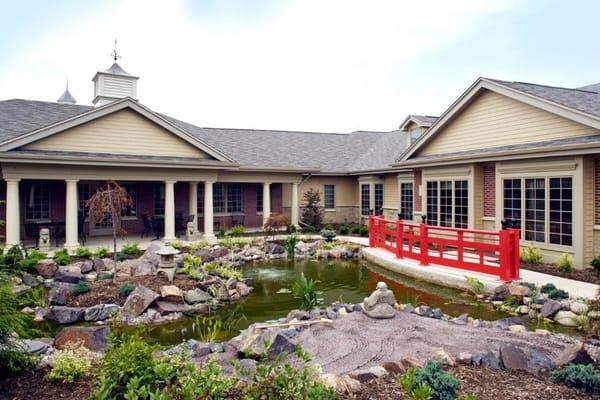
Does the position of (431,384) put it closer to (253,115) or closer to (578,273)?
(578,273)

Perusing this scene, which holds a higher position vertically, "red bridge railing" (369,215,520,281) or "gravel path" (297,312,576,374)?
"red bridge railing" (369,215,520,281)

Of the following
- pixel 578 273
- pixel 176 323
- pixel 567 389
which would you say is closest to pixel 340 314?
pixel 176 323

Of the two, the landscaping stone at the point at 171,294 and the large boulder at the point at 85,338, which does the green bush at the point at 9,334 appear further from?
the landscaping stone at the point at 171,294

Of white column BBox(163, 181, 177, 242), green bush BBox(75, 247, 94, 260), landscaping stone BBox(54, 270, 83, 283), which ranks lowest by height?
landscaping stone BBox(54, 270, 83, 283)

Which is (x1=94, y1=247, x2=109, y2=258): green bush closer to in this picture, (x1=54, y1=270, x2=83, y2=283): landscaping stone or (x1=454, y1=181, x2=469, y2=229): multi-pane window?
(x1=54, y1=270, x2=83, y2=283): landscaping stone

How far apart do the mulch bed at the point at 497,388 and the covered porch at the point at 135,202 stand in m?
12.9

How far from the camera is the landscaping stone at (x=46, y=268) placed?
11.4m

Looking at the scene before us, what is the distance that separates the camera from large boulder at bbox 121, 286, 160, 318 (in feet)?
27.7

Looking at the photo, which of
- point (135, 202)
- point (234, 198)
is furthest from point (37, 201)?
point (234, 198)

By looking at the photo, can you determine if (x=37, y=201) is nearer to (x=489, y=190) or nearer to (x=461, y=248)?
(x=461, y=248)

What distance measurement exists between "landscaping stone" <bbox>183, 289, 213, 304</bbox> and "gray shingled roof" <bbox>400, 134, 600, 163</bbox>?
9.15m

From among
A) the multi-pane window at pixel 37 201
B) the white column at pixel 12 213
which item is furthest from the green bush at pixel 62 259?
the multi-pane window at pixel 37 201

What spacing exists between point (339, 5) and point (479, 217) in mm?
7986

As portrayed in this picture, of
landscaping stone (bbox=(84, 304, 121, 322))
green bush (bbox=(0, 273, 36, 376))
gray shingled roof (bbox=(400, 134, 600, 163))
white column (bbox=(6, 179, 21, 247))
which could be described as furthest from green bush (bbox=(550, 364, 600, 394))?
white column (bbox=(6, 179, 21, 247))
